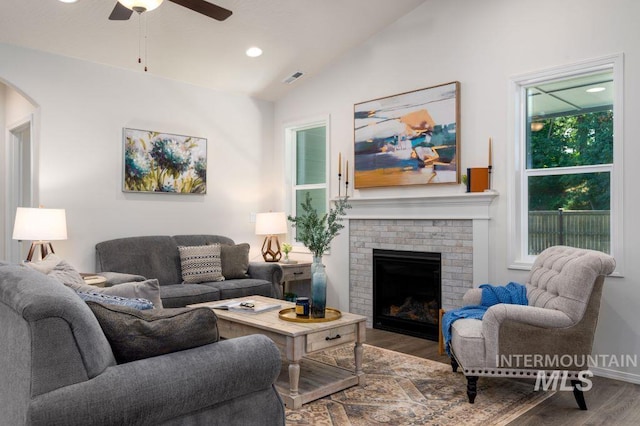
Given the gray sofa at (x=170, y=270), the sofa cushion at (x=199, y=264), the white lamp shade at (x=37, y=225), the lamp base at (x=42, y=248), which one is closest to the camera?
the white lamp shade at (x=37, y=225)

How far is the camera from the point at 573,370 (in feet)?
9.51

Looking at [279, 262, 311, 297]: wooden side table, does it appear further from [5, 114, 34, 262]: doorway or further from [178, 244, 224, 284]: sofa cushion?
[5, 114, 34, 262]: doorway

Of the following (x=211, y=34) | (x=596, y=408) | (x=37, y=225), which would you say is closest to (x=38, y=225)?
(x=37, y=225)

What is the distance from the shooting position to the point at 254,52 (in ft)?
16.2

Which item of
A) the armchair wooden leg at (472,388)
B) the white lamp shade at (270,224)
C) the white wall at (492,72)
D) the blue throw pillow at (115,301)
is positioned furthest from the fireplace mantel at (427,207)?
the blue throw pillow at (115,301)

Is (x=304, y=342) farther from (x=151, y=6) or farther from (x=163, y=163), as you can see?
(x=163, y=163)

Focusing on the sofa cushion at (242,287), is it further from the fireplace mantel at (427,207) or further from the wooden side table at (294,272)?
the fireplace mantel at (427,207)

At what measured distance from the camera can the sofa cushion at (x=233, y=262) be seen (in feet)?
16.6

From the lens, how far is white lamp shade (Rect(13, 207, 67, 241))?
3854 mm

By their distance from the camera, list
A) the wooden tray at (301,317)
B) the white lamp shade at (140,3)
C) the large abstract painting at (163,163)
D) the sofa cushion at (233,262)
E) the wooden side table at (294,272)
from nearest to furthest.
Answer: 1. the white lamp shade at (140,3)
2. the wooden tray at (301,317)
3. the large abstract painting at (163,163)
4. the sofa cushion at (233,262)
5. the wooden side table at (294,272)

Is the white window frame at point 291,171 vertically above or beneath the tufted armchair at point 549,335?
above

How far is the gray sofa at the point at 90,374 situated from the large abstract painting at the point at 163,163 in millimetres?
3145

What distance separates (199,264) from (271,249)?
1.20 m

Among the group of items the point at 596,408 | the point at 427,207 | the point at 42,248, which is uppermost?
the point at 427,207
